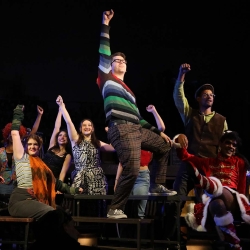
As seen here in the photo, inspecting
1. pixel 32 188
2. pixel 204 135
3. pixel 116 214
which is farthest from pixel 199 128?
pixel 32 188

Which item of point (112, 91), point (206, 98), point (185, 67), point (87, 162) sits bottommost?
point (87, 162)

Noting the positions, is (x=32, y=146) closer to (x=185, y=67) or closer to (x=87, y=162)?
(x=87, y=162)

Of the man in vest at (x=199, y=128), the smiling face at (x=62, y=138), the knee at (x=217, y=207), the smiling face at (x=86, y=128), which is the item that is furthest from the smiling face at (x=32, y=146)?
the knee at (x=217, y=207)

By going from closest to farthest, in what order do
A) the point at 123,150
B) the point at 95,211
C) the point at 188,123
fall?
1. the point at 123,150
2. the point at 188,123
3. the point at 95,211

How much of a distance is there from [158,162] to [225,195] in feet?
2.30

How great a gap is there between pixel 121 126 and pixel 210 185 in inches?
Answer: 38.2

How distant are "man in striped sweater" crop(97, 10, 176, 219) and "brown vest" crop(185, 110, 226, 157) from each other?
870 mm

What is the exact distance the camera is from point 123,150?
4.53 m

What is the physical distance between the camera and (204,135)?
5527 mm

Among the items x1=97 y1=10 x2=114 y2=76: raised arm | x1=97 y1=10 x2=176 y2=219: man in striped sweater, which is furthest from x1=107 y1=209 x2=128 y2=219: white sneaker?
x1=97 y1=10 x2=114 y2=76: raised arm

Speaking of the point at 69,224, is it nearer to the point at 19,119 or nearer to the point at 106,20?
the point at 19,119

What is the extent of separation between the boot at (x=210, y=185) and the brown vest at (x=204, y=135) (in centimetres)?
88

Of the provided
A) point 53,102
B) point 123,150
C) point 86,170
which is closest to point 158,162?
point 123,150

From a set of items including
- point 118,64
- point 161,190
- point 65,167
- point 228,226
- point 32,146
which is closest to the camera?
point 228,226
